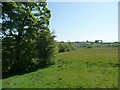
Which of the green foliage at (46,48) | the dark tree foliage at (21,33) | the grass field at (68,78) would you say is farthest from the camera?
the green foliage at (46,48)

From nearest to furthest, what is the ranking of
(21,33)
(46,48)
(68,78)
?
1. (68,78)
2. (21,33)
3. (46,48)

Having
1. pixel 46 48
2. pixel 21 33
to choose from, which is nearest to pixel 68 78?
pixel 21 33

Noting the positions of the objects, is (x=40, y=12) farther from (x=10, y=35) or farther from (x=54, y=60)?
(x=54, y=60)

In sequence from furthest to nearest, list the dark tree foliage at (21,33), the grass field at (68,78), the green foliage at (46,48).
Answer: the green foliage at (46,48)
the dark tree foliage at (21,33)
the grass field at (68,78)

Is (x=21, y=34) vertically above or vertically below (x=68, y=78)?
above

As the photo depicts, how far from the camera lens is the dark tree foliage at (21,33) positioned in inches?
1428

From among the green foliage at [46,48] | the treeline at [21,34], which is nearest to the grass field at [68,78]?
the treeline at [21,34]

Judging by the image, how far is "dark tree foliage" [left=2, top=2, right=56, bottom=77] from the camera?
36.3m

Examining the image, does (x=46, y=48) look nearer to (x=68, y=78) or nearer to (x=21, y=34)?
(x=21, y=34)

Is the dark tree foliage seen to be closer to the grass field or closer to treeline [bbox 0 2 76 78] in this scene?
treeline [bbox 0 2 76 78]

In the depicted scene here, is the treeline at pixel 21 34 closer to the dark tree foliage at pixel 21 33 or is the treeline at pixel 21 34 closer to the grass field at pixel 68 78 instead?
the dark tree foliage at pixel 21 33

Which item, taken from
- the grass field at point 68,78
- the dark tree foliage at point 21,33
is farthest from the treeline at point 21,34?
the grass field at point 68,78

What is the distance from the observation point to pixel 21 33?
3866 cm

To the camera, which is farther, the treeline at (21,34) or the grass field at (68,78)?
the treeline at (21,34)
